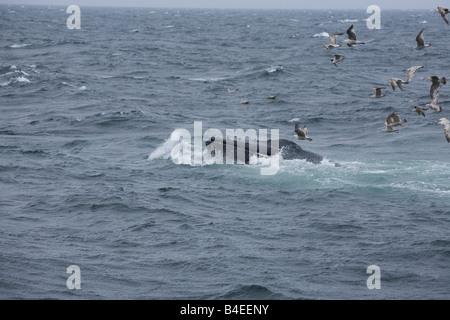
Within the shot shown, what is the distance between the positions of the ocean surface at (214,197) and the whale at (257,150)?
520mm

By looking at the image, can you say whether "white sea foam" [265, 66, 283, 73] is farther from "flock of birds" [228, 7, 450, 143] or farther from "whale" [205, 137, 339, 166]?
"flock of birds" [228, 7, 450, 143]

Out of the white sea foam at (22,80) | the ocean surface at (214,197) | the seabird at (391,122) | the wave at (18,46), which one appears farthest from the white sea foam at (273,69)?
the seabird at (391,122)

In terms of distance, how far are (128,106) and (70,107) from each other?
3.54 meters

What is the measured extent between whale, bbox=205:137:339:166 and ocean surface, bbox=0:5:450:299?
1.71 ft

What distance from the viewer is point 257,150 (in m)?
31.3

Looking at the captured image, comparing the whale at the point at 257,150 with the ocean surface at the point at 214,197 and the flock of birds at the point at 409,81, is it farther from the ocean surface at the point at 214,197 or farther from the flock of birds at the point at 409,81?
the flock of birds at the point at 409,81

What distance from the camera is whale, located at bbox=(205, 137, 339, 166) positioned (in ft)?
103

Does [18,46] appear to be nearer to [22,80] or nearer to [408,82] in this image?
[22,80]

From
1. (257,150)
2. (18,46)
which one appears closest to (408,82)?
(257,150)

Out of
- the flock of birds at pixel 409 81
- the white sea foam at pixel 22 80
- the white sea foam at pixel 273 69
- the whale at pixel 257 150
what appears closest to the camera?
the flock of birds at pixel 409 81

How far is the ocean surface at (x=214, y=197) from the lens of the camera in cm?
1917

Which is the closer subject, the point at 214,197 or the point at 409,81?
the point at 409,81

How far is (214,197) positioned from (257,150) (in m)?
4.96
